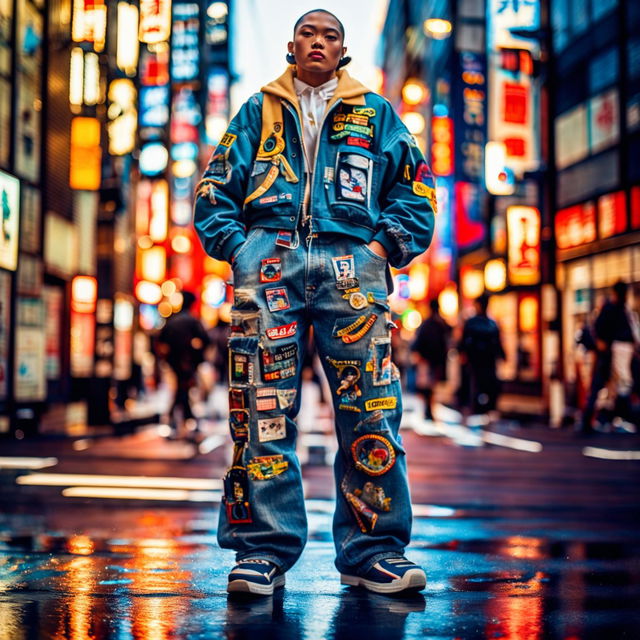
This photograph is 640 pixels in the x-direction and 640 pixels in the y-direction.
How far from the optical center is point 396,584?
10.1 feet

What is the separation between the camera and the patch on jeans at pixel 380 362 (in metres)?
3.26

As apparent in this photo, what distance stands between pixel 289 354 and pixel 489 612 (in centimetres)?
107

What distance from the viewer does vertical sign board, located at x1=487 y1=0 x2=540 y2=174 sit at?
50.1ft

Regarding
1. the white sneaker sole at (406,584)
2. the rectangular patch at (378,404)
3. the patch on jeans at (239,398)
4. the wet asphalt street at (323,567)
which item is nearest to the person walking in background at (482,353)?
the wet asphalt street at (323,567)

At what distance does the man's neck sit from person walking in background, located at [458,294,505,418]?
916 centimetres

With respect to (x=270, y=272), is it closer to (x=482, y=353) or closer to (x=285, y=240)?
(x=285, y=240)

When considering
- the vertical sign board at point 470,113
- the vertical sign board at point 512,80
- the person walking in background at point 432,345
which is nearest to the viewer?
the person walking in background at point 432,345

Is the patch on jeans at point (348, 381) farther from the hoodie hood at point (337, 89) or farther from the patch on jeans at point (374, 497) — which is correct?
the hoodie hood at point (337, 89)

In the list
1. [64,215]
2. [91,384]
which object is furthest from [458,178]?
[91,384]

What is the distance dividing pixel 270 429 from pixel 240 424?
0.37 feet

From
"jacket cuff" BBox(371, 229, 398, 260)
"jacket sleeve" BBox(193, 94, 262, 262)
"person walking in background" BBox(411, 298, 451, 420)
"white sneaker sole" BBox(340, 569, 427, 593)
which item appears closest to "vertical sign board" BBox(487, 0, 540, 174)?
"person walking in background" BBox(411, 298, 451, 420)

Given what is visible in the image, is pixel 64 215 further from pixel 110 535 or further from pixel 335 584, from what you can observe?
pixel 335 584

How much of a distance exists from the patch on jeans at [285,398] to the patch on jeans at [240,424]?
4.9 inches

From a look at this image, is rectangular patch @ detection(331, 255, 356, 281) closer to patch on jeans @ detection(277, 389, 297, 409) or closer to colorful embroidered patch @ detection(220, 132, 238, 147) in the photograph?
patch on jeans @ detection(277, 389, 297, 409)
